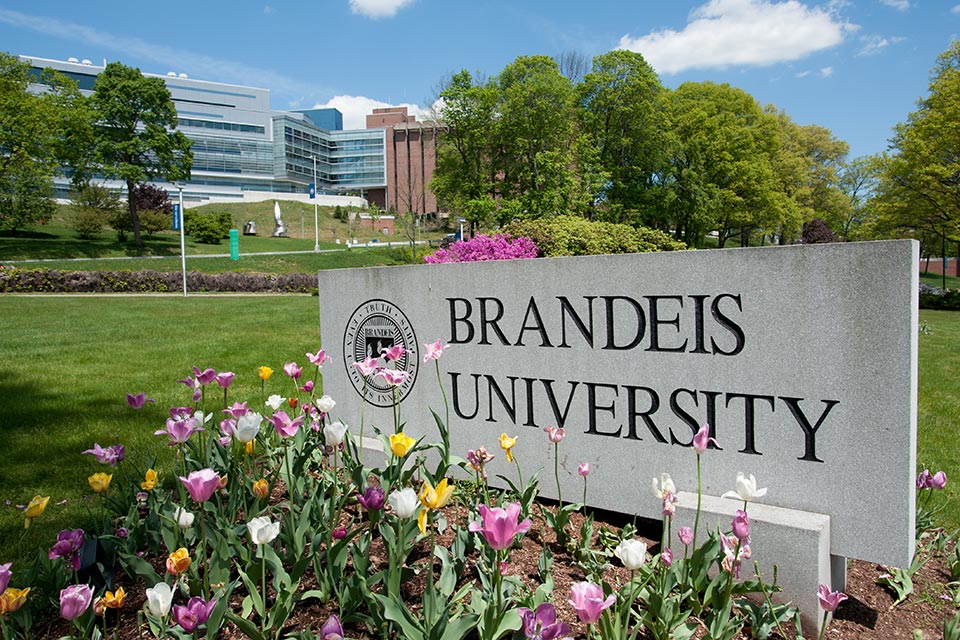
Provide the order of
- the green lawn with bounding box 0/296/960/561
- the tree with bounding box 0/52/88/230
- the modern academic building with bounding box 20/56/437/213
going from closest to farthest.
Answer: the green lawn with bounding box 0/296/960/561 → the tree with bounding box 0/52/88/230 → the modern academic building with bounding box 20/56/437/213

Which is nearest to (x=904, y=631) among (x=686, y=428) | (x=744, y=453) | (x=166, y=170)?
(x=744, y=453)

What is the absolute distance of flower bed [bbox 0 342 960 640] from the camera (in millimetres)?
1852

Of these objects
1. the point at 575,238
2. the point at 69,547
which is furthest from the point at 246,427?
the point at 575,238

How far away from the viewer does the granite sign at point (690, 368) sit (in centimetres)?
239

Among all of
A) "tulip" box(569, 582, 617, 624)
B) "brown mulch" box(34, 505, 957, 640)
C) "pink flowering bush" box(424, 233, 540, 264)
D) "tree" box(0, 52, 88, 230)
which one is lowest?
"brown mulch" box(34, 505, 957, 640)

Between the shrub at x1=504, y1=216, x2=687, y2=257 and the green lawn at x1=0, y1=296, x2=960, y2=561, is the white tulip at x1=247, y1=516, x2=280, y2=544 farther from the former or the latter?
the shrub at x1=504, y1=216, x2=687, y2=257

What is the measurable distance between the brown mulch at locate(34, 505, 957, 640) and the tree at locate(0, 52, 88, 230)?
33815mm

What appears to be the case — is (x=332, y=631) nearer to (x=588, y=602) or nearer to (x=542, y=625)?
(x=542, y=625)

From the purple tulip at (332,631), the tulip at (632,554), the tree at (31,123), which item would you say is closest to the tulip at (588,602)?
the tulip at (632,554)

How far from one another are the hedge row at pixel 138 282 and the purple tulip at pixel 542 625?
22.7 metres

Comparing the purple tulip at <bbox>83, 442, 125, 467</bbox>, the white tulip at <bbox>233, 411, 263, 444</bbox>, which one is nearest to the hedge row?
the purple tulip at <bbox>83, 442, 125, 467</bbox>

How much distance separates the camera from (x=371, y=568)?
256cm

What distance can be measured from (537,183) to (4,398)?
25.1 metres

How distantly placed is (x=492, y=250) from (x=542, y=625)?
9059mm
